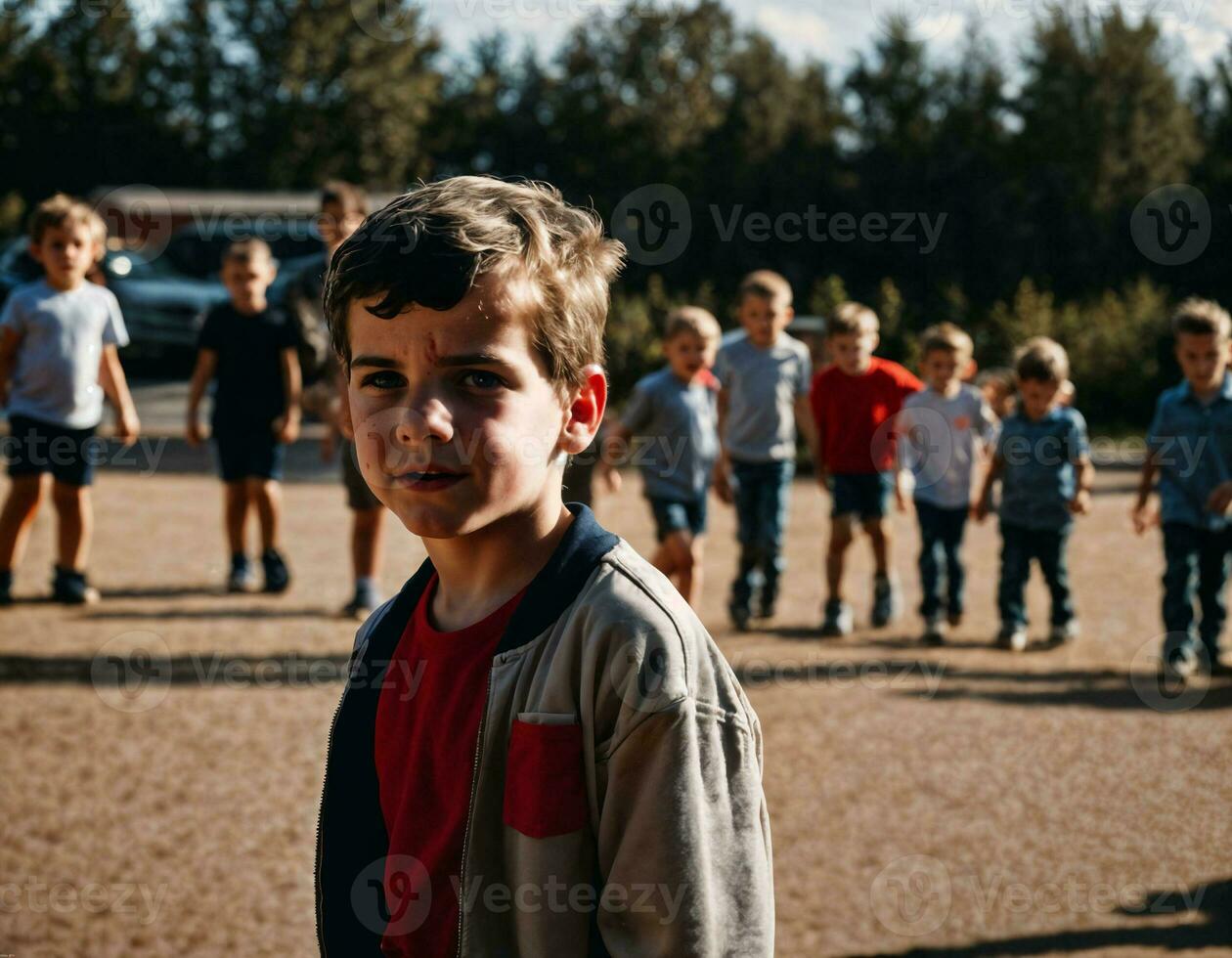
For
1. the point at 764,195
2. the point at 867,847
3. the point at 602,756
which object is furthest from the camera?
the point at 764,195

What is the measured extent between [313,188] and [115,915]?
135 feet

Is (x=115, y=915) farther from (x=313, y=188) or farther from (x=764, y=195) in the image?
(x=313, y=188)

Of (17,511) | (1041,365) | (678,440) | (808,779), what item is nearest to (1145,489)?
(1041,365)

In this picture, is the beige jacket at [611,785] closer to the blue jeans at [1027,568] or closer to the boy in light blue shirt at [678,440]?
the boy in light blue shirt at [678,440]

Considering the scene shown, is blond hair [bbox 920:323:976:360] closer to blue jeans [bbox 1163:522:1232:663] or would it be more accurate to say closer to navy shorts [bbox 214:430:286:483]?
blue jeans [bbox 1163:522:1232:663]

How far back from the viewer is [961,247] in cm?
3259

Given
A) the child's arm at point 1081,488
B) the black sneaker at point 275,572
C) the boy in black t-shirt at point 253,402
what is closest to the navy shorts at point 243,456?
the boy in black t-shirt at point 253,402

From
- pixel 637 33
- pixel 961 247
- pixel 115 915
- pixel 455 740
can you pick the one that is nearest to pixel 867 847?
pixel 115 915

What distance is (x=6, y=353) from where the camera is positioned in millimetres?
7648

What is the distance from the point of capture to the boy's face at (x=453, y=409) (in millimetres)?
1828

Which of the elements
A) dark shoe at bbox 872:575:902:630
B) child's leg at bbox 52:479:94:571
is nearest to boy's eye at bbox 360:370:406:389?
child's leg at bbox 52:479:94:571

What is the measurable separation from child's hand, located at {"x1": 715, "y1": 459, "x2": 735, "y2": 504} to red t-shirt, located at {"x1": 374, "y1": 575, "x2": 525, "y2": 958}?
5.94m

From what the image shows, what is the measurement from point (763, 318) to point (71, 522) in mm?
4099

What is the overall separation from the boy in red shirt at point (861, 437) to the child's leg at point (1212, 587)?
Answer: 5.53 ft
